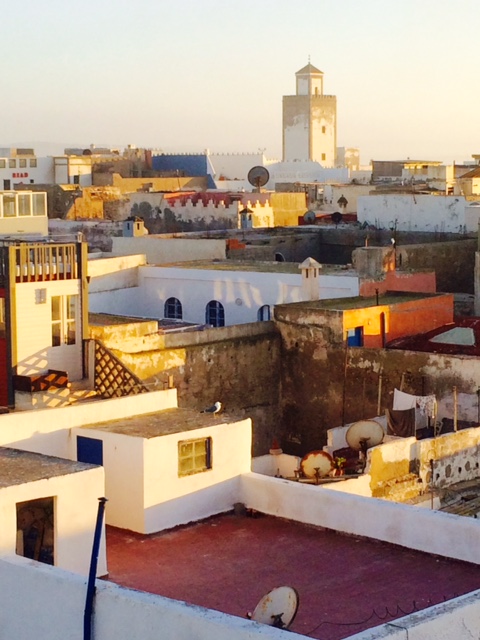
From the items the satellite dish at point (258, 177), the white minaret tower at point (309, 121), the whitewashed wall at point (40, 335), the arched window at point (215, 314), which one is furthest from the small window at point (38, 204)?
the white minaret tower at point (309, 121)

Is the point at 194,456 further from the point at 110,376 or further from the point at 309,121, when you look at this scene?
the point at 309,121

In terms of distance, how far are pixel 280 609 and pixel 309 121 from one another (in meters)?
76.2

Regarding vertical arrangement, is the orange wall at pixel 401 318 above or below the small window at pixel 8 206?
below

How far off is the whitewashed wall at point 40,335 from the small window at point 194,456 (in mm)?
5389

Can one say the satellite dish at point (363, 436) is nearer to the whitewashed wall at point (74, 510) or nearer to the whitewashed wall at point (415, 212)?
the whitewashed wall at point (74, 510)

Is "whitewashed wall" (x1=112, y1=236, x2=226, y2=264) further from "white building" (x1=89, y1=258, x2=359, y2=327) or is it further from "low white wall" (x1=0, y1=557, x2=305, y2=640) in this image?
"low white wall" (x1=0, y1=557, x2=305, y2=640)

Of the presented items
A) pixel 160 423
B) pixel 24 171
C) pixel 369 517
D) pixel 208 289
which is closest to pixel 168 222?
pixel 24 171

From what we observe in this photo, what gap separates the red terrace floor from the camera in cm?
1121

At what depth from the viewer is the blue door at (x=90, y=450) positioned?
14.1 meters

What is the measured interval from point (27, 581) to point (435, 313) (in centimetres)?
1772

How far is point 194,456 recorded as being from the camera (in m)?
14.2

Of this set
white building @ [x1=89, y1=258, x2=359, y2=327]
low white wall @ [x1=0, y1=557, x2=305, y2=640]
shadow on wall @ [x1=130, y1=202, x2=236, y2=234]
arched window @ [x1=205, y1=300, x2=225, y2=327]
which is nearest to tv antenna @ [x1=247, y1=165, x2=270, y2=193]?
shadow on wall @ [x1=130, y1=202, x2=236, y2=234]

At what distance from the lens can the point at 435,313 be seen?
26844mm

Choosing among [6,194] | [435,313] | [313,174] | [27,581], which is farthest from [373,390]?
[313,174]
